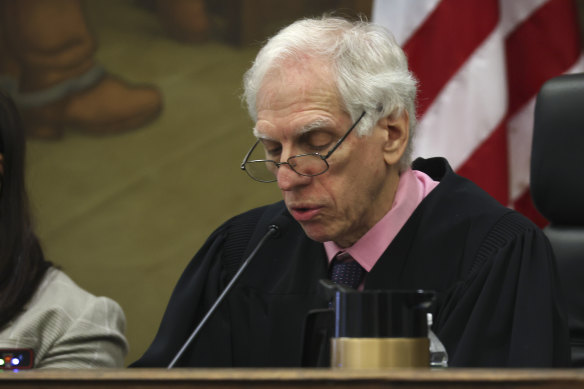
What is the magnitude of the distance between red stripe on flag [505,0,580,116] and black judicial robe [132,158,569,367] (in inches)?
47.4

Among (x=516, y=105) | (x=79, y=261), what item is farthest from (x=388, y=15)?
(x=79, y=261)

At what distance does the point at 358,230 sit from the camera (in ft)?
6.50

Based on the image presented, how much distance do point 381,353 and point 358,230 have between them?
0.86 metres

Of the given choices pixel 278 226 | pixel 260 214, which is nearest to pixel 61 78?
pixel 260 214

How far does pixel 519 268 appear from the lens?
178cm

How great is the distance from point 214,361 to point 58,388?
1.14m

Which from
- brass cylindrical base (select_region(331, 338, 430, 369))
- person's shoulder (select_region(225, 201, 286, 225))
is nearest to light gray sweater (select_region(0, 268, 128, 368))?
person's shoulder (select_region(225, 201, 286, 225))

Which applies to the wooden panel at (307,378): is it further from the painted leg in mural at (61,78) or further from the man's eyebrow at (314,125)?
the painted leg in mural at (61,78)

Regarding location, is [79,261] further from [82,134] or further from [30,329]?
[30,329]

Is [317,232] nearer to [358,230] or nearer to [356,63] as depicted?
[358,230]

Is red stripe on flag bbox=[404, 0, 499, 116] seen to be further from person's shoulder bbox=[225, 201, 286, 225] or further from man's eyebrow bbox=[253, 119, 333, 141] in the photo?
man's eyebrow bbox=[253, 119, 333, 141]

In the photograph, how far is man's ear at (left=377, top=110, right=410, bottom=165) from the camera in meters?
1.98

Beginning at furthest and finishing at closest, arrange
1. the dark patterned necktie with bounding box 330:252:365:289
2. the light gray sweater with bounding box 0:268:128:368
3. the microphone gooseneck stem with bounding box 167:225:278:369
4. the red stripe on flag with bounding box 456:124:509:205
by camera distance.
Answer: the red stripe on flag with bounding box 456:124:509:205
the light gray sweater with bounding box 0:268:128:368
the dark patterned necktie with bounding box 330:252:365:289
the microphone gooseneck stem with bounding box 167:225:278:369

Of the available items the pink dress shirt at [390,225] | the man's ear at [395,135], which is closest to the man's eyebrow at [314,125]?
the man's ear at [395,135]
